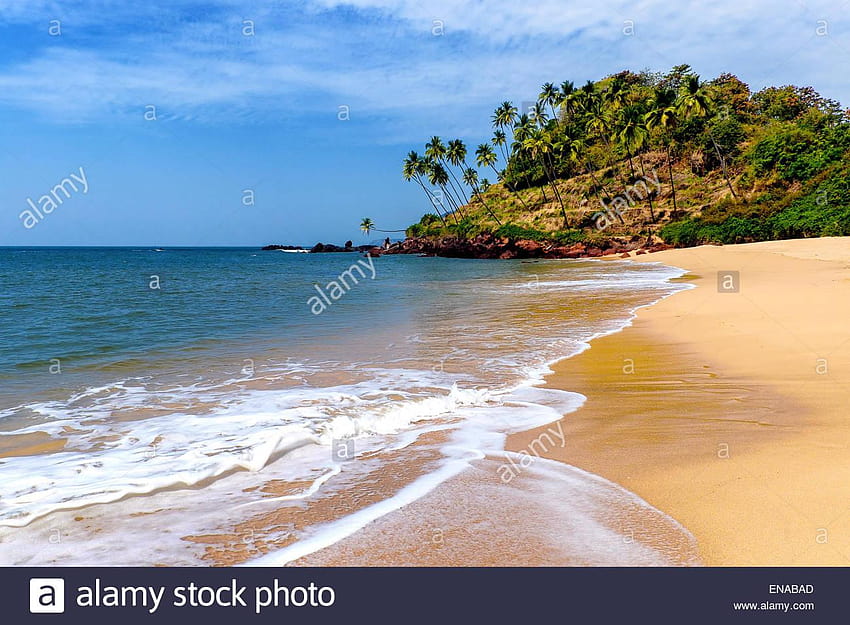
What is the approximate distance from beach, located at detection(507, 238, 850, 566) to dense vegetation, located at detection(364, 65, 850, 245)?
A: 35152mm

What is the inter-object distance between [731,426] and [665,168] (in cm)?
6823

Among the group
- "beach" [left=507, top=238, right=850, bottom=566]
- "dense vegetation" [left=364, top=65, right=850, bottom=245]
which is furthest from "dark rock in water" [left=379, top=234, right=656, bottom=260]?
"beach" [left=507, top=238, right=850, bottom=566]

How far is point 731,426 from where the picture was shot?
5090 mm

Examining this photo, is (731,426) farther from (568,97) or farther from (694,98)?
(568,97)

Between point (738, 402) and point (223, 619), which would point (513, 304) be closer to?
point (738, 402)

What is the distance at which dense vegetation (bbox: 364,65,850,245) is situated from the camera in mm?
45469

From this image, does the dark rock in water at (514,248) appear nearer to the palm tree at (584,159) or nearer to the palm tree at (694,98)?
the palm tree at (584,159)

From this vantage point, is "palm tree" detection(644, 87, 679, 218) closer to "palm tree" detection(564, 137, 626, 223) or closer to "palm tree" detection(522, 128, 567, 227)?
"palm tree" detection(564, 137, 626, 223)

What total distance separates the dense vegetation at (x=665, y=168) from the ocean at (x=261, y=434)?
38.8m

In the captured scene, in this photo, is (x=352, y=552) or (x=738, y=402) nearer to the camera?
(x=352, y=552)

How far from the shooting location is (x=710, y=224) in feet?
158

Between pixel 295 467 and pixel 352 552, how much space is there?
1646 millimetres

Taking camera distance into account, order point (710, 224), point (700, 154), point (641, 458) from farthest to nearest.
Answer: point (700, 154)
point (710, 224)
point (641, 458)

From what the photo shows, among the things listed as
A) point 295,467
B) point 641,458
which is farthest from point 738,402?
point 295,467
